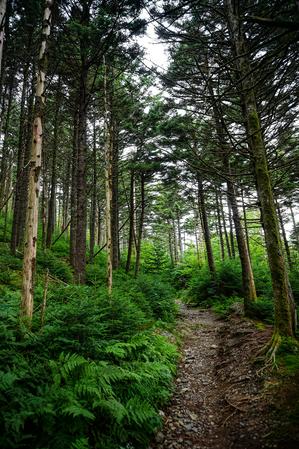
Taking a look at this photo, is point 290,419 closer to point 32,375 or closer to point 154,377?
point 154,377

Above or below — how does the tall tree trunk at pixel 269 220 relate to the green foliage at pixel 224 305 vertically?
above

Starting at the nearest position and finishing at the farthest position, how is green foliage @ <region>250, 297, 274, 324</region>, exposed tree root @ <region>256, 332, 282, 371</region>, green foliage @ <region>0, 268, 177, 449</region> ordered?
green foliage @ <region>0, 268, 177, 449</region>
exposed tree root @ <region>256, 332, 282, 371</region>
green foliage @ <region>250, 297, 274, 324</region>

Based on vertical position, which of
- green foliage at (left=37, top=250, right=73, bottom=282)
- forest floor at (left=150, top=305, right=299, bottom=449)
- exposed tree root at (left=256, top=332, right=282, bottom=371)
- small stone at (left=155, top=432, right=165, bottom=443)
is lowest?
small stone at (left=155, top=432, right=165, bottom=443)

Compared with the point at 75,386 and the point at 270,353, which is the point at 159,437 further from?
the point at 270,353

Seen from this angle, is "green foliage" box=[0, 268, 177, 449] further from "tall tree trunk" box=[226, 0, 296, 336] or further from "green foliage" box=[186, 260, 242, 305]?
"green foliage" box=[186, 260, 242, 305]

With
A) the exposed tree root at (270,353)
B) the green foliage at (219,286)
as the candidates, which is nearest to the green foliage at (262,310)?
the exposed tree root at (270,353)

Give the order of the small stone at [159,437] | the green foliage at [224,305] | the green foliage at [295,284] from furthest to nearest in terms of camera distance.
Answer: the green foliage at [224,305] → the green foliage at [295,284] → the small stone at [159,437]

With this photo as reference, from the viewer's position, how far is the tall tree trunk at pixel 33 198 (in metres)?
5.03

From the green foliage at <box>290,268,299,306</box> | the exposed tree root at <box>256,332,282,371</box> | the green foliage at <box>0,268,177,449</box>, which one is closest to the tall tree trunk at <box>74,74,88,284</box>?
the green foliage at <box>0,268,177,449</box>

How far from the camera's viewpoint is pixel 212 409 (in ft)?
13.8

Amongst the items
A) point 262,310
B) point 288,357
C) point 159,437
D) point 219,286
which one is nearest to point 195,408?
point 159,437

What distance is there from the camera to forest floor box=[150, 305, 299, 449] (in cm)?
330

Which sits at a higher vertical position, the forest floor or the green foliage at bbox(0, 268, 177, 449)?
the green foliage at bbox(0, 268, 177, 449)

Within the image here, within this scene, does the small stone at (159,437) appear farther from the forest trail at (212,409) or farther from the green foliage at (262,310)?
the green foliage at (262,310)
